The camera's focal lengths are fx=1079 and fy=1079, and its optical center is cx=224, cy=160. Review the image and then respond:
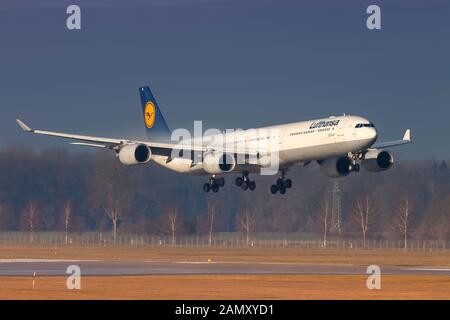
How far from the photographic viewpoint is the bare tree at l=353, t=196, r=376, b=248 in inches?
6019

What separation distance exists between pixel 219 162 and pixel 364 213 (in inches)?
2999

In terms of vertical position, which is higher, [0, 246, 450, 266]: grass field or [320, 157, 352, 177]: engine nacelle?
[320, 157, 352, 177]: engine nacelle

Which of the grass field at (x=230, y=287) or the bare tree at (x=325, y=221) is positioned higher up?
the bare tree at (x=325, y=221)

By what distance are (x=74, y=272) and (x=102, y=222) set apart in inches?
3626

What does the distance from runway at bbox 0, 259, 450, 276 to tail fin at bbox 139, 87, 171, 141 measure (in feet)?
73.4

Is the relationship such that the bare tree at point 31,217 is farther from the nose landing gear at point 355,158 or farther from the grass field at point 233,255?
the nose landing gear at point 355,158

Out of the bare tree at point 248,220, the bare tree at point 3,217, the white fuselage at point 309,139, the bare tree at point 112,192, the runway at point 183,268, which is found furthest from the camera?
the bare tree at point 3,217

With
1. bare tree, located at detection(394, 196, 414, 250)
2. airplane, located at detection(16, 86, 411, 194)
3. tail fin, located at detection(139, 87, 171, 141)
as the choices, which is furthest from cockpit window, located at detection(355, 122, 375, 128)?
bare tree, located at detection(394, 196, 414, 250)

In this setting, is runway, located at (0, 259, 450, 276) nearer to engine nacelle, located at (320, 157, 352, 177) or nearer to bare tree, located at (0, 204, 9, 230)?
engine nacelle, located at (320, 157, 352, 177)

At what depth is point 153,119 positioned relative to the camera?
110625 millimetres

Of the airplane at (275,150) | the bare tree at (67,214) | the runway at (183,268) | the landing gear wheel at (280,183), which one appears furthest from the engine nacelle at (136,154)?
the bare tree at (67,214)

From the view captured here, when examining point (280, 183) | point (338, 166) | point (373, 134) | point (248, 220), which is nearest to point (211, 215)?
point (248, 220)

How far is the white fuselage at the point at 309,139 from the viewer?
265 ft
